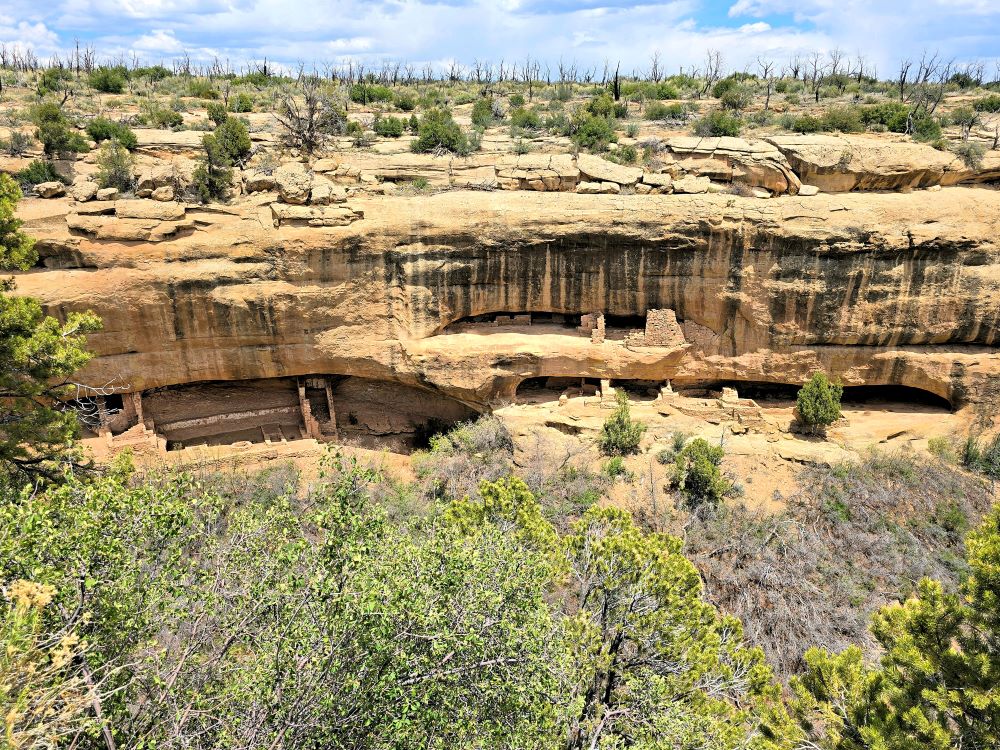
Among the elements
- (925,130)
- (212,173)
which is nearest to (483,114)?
(212,173)

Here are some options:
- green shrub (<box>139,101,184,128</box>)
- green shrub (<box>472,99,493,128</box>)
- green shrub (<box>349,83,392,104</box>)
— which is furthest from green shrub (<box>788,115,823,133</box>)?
green shrub (<box>139,101,184,128</box>)

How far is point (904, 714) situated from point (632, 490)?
7.36 meters

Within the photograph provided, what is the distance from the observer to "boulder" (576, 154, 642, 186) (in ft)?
51.6

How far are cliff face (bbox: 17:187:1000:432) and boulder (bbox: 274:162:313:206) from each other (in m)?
0.99

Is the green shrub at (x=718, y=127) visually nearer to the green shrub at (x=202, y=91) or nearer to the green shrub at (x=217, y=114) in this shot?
the green shrub at (x=217, y=114)

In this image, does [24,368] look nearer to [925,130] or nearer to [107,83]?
[107,83]

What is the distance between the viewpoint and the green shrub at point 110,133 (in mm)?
17844

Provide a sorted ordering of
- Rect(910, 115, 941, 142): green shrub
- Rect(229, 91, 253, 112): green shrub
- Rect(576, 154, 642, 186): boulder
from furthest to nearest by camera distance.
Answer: Rect(229, 91, 253, 112): green shrub < Rect(910, 115, 941, 142): green shrub < Rect(576, 154, 642, 186): boulder

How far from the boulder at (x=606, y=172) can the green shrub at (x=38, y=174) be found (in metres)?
13.3

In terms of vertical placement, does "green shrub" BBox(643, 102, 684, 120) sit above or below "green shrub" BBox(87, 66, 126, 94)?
below

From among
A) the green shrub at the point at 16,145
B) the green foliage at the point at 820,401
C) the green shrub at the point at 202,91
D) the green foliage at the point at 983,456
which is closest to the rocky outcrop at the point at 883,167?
the green foliage at the point at 820,401

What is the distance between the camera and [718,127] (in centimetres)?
2086

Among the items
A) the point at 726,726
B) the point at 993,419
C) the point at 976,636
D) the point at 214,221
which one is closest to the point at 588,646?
the point at 726,726

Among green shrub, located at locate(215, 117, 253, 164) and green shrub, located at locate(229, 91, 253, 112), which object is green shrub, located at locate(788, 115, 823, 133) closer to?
green shrub, located at locate(215, 117, 253, 164)
